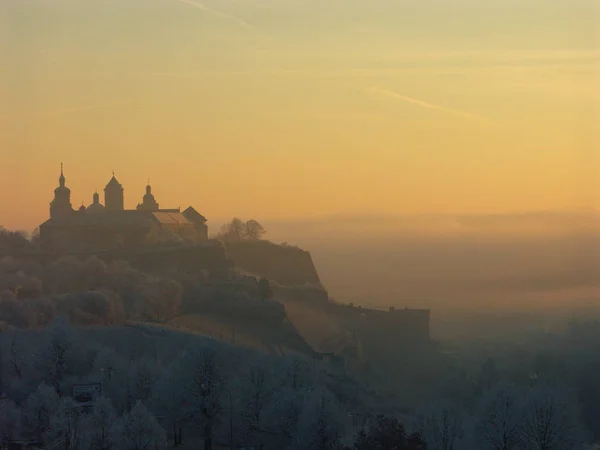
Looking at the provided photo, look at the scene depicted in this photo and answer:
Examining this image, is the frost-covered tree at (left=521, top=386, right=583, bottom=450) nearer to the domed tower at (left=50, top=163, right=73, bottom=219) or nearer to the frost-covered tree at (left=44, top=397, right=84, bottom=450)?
the frost-covered tree at (left=44, top=397, right=84, bottom=450)

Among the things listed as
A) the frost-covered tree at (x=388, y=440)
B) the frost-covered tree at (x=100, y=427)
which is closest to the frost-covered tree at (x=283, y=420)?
the frost-covered tree at (x=100, y=427)

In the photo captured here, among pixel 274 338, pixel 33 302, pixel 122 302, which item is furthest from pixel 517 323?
pixel 33 302

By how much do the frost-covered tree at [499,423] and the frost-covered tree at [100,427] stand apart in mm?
17167

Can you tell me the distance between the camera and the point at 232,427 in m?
61.2

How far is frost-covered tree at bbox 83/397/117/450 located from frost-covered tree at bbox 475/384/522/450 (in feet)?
56.3

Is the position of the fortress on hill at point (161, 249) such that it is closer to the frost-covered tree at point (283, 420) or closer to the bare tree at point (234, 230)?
the bare tree at point (234, 230)

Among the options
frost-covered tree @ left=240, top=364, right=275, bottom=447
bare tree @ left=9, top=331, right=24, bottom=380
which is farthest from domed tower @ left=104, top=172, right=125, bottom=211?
frost-covered tree @ left=240, top=364, right=275, bottom=447

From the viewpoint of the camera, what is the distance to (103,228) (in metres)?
136

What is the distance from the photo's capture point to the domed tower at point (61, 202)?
461 ft

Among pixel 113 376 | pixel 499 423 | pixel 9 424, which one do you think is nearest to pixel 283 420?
pixel 499 423

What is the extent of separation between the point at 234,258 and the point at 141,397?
81934 millimetres

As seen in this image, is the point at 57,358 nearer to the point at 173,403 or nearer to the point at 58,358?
the point at 58,358

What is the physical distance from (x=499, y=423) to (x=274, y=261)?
95.3 metres

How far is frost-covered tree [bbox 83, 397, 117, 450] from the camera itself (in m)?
55.8
